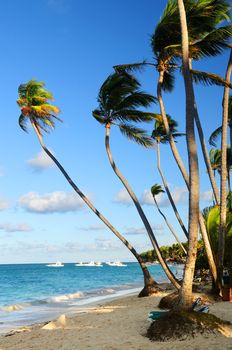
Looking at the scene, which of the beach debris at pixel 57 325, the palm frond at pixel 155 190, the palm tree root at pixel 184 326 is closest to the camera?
the palm tree root at pixel 184 326

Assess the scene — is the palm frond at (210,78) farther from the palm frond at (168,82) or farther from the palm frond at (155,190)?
the palm frond at (155,190)

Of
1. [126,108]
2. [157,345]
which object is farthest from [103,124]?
[157,345]

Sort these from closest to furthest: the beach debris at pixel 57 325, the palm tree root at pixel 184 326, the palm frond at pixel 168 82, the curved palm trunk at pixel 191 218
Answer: the palm tree root at pixel 184 326, the curved palm trunk at pixel 191 218, the beach debris at pixel 57 325, the palm frond at pixel 168 82

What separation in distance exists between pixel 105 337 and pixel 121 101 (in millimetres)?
12654

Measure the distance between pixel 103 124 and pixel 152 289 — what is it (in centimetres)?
848

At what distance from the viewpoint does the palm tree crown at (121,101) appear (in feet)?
64.1

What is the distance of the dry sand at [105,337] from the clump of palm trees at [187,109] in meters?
1.16

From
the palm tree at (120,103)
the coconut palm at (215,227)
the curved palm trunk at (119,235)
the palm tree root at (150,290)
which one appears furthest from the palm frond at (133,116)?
the palm tree root at (150,290)

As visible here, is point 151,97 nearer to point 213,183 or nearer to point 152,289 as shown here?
point 213,183

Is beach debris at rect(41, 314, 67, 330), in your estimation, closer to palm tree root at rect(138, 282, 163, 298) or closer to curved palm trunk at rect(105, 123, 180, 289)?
curved palm trunk at rect(105, 123, 180, 289)

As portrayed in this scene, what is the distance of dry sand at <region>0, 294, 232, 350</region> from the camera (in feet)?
27.3

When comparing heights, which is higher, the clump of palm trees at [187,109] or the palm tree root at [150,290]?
the clump of palm trees at [187,109]

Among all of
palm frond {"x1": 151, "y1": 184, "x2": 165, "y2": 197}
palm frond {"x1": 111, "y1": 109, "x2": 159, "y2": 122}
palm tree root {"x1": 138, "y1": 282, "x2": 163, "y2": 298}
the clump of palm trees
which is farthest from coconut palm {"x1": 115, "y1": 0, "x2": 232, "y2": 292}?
palm frond {"x1": 151, "y1": 184, "x2": 165, "y2": 197}

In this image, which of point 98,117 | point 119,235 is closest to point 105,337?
point 119,235
